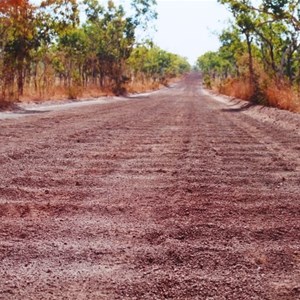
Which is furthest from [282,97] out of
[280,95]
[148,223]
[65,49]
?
[65,49]

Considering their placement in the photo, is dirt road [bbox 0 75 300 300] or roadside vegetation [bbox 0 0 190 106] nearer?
dirt road [bbox 0 75 300 300]

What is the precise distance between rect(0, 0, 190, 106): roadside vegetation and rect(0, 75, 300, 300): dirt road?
12767 mm

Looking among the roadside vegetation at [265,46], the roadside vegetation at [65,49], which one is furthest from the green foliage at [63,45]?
the roadside vegetation at [265,46]

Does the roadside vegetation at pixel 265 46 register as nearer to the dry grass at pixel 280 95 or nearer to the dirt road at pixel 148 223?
the dry grass at pixel 280 95

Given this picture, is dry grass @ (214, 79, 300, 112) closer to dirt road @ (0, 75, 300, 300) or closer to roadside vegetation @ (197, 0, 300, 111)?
roadside vegetation @ (197, 0, 300, 111)

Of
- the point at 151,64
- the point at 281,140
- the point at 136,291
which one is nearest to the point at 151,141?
the point at 281,140

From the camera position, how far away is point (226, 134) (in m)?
9.22

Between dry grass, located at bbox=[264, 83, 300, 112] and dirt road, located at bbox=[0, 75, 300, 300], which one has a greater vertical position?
dry grass, located at bbox=[264, 83, 300, 112]

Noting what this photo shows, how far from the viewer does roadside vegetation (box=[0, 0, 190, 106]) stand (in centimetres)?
1992

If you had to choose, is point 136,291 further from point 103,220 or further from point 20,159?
point 20,159

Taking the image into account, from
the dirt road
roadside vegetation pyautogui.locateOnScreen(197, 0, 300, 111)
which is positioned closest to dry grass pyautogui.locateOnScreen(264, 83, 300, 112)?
roadside vegetation pyautogui.locateOnScreen(197, 0, 300, 111)

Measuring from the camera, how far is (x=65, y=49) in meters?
36.3

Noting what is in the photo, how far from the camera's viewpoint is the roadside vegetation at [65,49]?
19.9 meters

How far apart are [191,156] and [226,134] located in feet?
10.1
